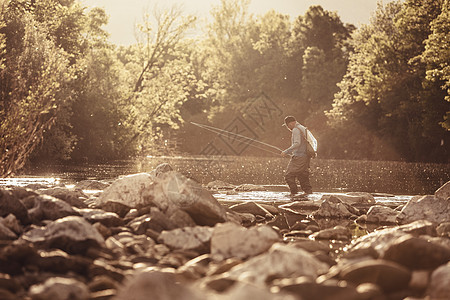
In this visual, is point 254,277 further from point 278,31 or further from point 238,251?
point 278,31

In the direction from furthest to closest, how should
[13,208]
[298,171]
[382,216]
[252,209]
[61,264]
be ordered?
1. [298,171]
2. [252,209]
3. [382,216]
4. [13,208]
5. [61,264]

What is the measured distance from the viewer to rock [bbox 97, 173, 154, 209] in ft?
30.7

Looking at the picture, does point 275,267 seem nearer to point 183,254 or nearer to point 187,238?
point 183,254

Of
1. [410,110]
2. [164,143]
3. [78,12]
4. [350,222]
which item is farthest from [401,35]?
[350,222]

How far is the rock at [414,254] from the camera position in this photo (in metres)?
6.27

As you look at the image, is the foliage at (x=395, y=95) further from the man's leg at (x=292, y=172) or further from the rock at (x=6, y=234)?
the rock at (x=6, y=234)

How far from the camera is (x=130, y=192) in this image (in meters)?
9.47

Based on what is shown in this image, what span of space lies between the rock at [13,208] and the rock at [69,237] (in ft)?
2.97

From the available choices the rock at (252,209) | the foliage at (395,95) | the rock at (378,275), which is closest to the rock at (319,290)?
the rock at (378,275)

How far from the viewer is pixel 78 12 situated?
35031mm

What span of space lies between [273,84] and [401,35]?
22.9 m

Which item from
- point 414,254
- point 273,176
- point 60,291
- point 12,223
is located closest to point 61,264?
point 60,291

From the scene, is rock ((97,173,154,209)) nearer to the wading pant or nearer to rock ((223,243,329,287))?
rock ((223,243,329,287))

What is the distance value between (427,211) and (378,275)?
5.67 metres
